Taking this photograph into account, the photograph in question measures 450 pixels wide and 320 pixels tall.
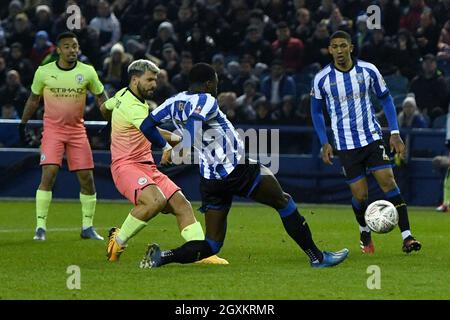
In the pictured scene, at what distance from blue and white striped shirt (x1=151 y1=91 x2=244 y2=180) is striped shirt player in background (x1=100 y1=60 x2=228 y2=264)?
1.56 feet

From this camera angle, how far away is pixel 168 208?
38.7ft

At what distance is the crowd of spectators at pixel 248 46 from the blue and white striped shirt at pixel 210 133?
10.1 metres

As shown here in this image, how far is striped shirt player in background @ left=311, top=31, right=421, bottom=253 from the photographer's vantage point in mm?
12539

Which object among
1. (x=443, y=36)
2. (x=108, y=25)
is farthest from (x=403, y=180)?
(x=108, y=25)

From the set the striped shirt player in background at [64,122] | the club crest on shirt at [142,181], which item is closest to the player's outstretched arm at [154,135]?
the club crest on shirt at [142,181]

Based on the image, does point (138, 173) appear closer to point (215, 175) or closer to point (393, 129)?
point (215, 175)

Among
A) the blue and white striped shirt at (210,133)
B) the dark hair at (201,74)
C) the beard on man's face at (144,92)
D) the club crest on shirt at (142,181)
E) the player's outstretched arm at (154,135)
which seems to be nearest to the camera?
the blue and white striped shirt at (210,133)

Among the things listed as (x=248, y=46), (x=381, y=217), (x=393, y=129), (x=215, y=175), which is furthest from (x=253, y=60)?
(x=215, y=175)

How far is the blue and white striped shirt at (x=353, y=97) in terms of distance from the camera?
12.6 meters

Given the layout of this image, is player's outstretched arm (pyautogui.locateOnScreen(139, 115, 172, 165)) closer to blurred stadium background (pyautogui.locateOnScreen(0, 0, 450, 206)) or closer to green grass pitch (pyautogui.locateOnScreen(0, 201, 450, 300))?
green grass pitch (pyautogui.locateOnScreen(0, 201, 450, 300))

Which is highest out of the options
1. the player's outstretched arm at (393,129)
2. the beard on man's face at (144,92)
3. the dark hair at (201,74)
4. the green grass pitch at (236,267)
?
the dark hair at (201,74)

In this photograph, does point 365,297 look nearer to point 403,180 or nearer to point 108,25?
point 403,180

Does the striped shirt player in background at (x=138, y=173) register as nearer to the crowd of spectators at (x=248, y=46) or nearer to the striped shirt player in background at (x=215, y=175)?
the striped shirt player in background at (x=215, y=175)

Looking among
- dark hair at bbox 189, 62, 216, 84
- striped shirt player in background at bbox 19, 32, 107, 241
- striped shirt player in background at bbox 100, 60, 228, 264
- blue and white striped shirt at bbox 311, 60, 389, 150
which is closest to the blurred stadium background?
striped shirt player in background at bbox 19, 32, 107, 241
